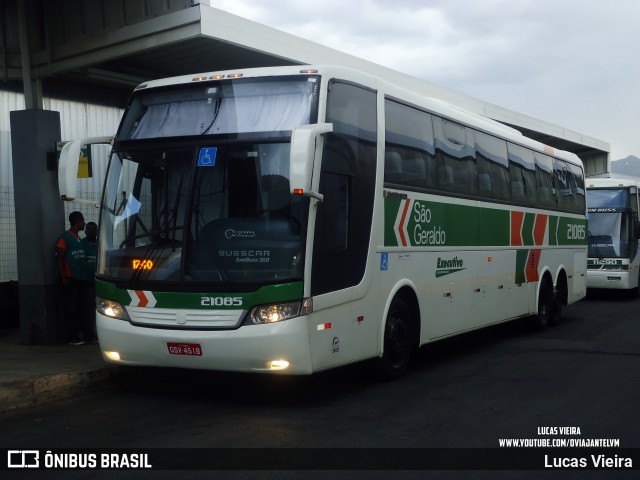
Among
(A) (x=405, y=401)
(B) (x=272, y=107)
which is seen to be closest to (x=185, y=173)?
(B) (x=272, y=107)

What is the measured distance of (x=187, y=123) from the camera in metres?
8.57

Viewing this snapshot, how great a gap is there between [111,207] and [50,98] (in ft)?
21.2

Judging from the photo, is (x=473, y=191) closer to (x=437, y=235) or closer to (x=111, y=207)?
(x=437, y=235)

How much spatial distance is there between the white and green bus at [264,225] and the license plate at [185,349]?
1 centimetres

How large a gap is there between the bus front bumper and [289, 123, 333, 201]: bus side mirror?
4.55 ft

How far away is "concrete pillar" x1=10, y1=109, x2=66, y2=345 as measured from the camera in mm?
11656

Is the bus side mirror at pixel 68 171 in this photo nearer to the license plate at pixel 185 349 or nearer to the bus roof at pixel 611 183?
the license plate at pixel 185 349

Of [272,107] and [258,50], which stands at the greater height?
[258,50]

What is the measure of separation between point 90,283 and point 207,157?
177 inches

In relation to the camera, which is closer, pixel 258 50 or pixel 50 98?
pixel 258 50

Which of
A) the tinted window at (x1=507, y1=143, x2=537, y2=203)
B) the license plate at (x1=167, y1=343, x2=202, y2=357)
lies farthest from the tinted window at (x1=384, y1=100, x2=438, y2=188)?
the tinted window at (x1=507, y1=143, x2=537, y2=203)

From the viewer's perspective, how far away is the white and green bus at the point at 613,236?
22.6 metres

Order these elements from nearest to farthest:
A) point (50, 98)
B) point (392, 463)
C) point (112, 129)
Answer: point (392, 463) < point (50, 98) < point (112, 129)

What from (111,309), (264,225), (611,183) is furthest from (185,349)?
(611,183)
